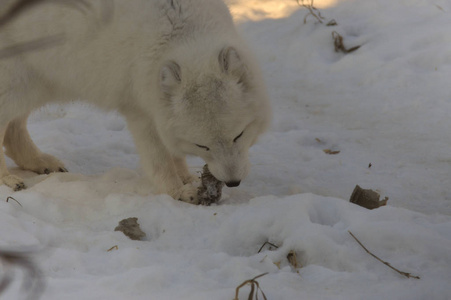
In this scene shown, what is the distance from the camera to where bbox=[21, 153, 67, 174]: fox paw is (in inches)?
181

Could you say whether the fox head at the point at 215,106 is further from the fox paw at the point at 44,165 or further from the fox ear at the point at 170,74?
the fox paw at the point at 44,165

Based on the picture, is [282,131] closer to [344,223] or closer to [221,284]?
[344,223]

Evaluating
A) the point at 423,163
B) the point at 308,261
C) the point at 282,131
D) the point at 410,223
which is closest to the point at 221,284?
the point at 308,261

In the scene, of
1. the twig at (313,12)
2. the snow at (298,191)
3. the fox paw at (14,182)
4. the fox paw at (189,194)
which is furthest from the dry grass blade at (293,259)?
the twig at (313,12)

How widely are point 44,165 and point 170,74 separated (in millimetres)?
2083

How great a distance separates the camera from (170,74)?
3199mm

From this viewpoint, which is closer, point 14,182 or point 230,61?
point 230,61

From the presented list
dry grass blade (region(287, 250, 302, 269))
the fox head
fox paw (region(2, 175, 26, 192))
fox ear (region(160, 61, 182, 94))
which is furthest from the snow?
fox ear (region(160, 61, 182, 94))

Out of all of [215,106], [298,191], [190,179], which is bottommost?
[298,191]

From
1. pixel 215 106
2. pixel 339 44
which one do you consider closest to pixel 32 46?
pixel 215 106

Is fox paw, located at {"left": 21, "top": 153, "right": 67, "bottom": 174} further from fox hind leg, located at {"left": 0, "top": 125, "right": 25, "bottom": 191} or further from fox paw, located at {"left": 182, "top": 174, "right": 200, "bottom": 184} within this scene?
fox paw, located at {"left": 182, "top": 174, "right": 200, "bottom": 184}

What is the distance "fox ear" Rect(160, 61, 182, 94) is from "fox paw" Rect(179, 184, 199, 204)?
2.96ft

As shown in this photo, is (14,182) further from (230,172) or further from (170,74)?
(230,172)

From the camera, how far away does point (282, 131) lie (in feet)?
18.0
